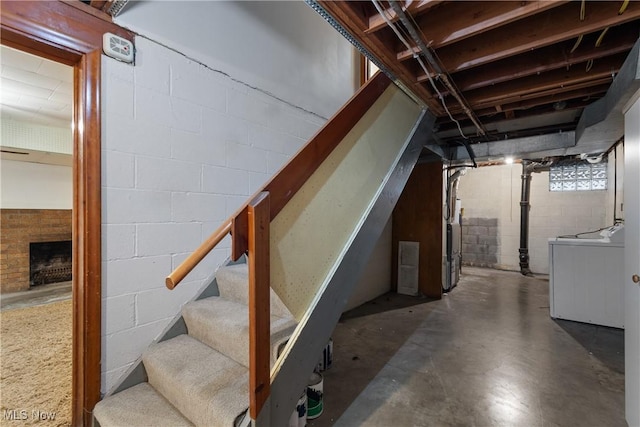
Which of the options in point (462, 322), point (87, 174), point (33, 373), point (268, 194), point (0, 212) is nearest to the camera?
point (268, 194)

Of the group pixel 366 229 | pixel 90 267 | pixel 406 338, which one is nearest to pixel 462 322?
pixel 406 338

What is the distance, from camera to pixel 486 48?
6.25ft

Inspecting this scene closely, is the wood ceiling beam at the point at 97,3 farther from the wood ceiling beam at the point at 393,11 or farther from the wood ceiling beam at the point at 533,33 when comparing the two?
the wood ceiling beam at the point at 533,33

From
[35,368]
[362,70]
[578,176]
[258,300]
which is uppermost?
[362,70]

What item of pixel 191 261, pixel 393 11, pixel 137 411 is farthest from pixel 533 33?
pixel 137 411

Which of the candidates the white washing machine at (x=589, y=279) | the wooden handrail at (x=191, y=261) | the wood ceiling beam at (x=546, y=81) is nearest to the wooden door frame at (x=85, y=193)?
the wooden handrail at (x=191, y=261)

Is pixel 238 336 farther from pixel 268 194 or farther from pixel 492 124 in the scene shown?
pixel 492 124

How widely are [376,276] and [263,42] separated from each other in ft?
11.9

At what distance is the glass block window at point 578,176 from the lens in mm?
5422

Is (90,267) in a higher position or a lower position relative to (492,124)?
lower

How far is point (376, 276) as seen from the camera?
14.8 feet

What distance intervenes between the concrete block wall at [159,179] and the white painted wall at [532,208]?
6.62 m

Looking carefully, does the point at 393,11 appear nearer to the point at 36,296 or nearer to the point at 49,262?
the point at 36,296

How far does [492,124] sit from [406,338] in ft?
9.55
